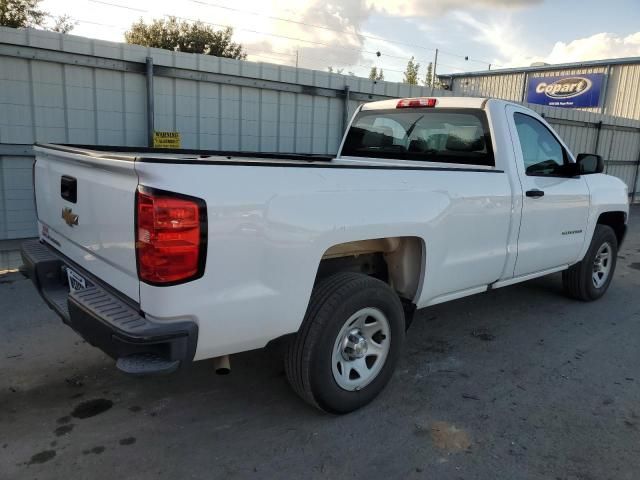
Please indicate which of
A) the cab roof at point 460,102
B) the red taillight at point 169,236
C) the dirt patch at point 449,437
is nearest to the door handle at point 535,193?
the cab roof at point 460,102

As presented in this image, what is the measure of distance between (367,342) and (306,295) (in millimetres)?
692

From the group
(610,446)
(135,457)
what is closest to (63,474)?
(135,457)

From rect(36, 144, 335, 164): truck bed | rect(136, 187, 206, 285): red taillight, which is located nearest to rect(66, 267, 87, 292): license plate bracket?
rect(36, 144, 335, 164): truck bed

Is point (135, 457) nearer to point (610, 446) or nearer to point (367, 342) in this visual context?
point (367, 342)

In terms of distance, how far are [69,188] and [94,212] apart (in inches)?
15.9

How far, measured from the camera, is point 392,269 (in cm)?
355

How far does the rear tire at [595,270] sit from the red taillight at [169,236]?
180 inches

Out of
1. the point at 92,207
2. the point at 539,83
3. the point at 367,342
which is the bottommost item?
the point at 367,342

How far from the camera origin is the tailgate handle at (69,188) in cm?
287

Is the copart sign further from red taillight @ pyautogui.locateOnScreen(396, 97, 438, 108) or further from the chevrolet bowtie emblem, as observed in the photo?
the chevrolet bowtie emblem

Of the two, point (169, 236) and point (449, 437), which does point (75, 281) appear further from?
point (449, 437)

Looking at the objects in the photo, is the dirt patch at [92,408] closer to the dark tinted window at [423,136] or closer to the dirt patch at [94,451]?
the dirt patch at [94,451]

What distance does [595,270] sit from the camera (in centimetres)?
576

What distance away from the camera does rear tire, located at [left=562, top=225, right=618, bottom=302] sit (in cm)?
547
